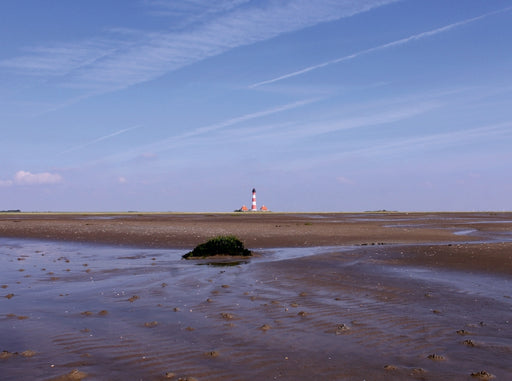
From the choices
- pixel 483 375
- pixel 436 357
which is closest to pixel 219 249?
pixel 436 357

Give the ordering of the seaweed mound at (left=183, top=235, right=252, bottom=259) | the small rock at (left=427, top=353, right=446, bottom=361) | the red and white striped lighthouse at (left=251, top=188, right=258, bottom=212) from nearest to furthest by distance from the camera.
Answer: the small rock at (left=427, top=353, right=446, bottom=361), the seaweed mound at (left=183, top=235, right=252, bottom=259), the red and white striped lighthouse at (left=251, top=188, right=258, bottom=212)

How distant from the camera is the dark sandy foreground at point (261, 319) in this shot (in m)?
6.49

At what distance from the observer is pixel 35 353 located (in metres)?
7.10

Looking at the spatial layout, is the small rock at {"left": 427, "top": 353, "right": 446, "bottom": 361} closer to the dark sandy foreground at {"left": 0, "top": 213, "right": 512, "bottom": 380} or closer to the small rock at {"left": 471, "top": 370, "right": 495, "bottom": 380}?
the dark sandy foreground at {"left": 0, "top": 213, "right": 512, "bottom": 380}

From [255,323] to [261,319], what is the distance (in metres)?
0.34

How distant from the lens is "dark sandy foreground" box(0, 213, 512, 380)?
649cm

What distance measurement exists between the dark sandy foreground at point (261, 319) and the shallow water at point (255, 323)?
29 mm

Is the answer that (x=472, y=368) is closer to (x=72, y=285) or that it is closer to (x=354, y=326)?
(x=354, y=326)

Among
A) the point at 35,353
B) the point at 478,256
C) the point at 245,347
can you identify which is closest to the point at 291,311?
the point at 245,347

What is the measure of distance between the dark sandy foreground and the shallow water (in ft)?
0.10

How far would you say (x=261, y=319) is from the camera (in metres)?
9.21

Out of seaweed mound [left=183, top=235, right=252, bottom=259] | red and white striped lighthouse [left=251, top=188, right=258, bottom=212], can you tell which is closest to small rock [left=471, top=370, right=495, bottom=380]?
seaweed mound [left=183, top=235, right=252, bottom=259]

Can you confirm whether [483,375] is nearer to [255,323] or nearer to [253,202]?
[255,323]

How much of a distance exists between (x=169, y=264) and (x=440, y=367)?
13.2 meters
